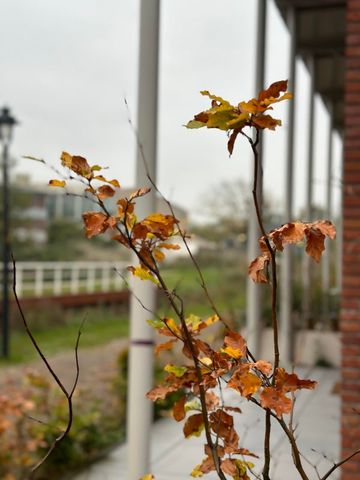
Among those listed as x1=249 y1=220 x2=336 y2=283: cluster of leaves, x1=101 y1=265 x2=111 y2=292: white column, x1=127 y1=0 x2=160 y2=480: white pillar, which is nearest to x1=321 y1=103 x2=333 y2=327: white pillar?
x1=127 y1=0 x2=160 y2=480: white pillar

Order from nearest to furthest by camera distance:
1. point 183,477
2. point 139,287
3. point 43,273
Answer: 1. point 139,287
2. point 183,477
3. point 43,273

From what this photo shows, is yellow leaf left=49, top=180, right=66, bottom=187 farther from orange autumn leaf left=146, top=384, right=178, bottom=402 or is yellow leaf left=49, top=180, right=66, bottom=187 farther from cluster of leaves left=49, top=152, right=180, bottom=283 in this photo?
orange autumn leaf left=146, top=384, right=178, bottom=402

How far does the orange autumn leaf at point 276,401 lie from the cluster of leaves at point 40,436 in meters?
2.56

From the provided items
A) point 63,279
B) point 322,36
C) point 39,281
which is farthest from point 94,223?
point 63,279

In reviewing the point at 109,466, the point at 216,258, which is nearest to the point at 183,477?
the point at 109,466

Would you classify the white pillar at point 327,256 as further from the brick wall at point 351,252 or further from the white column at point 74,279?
the white column at point 74,279

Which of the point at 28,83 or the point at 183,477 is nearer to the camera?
the point at 183,477

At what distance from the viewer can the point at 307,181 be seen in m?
7.79

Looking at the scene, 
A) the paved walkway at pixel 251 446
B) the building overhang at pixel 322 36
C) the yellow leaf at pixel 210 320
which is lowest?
the paved walkway at pixel 251 446

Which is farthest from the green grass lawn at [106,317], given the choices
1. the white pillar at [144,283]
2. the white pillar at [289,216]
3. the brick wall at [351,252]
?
the brick wall at [351,252]

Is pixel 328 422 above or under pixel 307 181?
under

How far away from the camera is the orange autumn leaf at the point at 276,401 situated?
0.84 metres

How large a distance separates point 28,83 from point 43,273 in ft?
36.8

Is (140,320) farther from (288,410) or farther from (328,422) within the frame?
(328,422)
